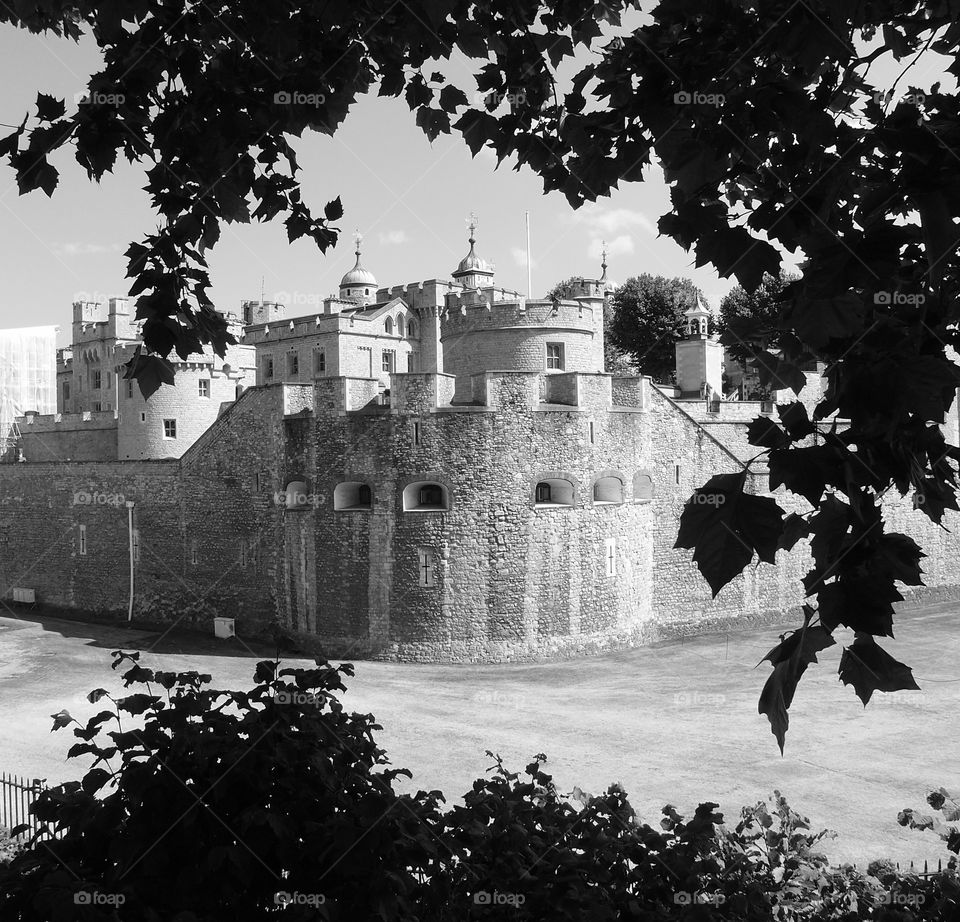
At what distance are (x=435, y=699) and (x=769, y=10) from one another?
16.6m

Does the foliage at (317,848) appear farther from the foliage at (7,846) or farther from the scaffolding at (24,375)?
the scaffolding at (24,375)

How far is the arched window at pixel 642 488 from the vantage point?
2323 cm

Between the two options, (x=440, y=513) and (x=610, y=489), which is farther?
(x=610, y=489)

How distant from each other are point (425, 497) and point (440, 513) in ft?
2.58

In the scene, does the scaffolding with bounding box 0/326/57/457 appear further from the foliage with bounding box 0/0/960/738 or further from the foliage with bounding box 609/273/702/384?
the foliage with bounding box 0/0/960/738

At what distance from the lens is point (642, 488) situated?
23.5 meters

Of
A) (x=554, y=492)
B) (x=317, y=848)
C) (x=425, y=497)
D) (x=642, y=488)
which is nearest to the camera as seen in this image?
(x=317, y=848)

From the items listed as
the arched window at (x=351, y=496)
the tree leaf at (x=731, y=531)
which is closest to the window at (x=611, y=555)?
the arched window at (x=351, y=496)

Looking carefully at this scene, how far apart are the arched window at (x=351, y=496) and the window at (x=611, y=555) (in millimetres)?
5832

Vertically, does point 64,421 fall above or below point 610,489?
above

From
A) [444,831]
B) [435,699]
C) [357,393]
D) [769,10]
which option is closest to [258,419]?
[357,393]

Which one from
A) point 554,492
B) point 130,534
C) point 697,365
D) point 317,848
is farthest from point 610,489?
point 317,848

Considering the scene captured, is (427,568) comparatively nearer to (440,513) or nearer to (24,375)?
(440,513)

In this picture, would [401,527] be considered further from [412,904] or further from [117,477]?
[412,904]
